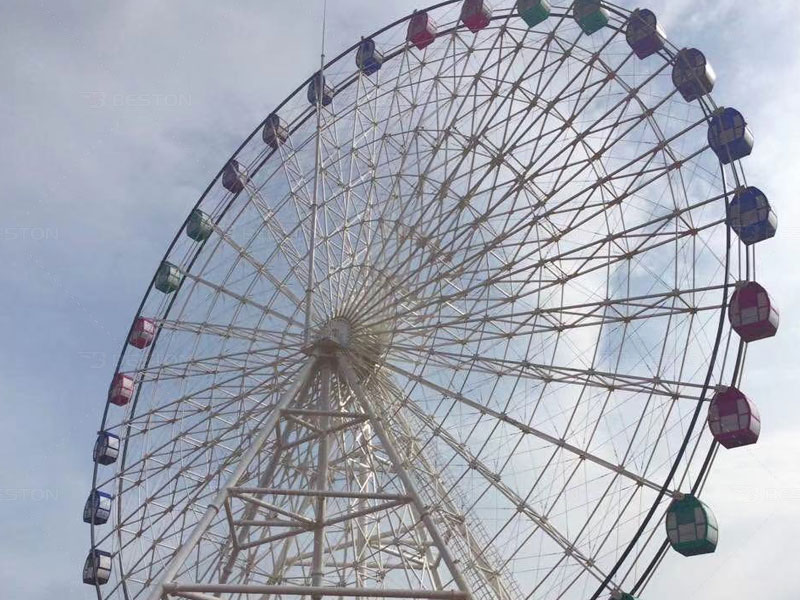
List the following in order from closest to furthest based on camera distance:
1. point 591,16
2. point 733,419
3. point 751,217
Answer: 1. point 733,419
2. point 751,217
3. point 591,16

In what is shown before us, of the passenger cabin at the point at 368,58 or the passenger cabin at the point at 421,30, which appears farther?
the passenger cabin at the point at 368,58

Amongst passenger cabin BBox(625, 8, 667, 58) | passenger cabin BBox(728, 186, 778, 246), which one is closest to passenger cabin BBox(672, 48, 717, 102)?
passenger cabin BBox(625, 8, 667, 58)

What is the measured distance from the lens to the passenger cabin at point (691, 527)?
1895 centimetres

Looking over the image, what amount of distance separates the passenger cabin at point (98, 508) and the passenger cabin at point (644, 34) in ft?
65.9

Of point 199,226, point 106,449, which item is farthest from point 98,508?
point 199,226

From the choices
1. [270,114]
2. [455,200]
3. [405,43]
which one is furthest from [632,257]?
[270,114]

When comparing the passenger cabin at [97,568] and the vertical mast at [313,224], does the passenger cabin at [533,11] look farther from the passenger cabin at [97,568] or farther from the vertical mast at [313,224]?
the passenger cabin at [97,568]

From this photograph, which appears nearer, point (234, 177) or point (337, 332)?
point (337, 332)

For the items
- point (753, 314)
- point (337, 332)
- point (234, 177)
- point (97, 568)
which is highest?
point (234, 177)

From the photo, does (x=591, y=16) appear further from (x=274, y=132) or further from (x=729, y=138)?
(x=274, y=132)

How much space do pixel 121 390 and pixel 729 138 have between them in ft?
63.5

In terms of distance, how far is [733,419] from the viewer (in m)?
19.8

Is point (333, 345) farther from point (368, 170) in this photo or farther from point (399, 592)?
point (399, 592)

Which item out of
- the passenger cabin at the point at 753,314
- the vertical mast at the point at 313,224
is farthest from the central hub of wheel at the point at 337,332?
the passenger cabin at the point at 753,314
